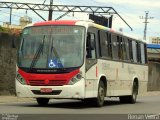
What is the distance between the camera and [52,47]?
1781 centimetres

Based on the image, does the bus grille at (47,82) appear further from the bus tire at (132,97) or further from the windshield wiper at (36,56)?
→ the bus tire at (132,97)

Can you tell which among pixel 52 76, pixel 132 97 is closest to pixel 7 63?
pixel 132 97

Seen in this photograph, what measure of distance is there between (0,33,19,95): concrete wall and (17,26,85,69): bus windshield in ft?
22.8

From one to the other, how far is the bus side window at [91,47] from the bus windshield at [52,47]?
0.29 meters

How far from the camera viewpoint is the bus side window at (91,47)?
17938mm

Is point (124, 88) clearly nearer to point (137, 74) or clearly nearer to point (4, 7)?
point (137, 74)

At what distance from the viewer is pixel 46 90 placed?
1752 cm

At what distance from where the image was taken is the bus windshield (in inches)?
692

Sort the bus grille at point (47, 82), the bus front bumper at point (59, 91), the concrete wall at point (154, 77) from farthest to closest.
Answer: the concrete wall at point (154, 77), the bus grille at point (47, 82), the bus front bumper at point (59, 91)

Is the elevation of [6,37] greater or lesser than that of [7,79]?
greater

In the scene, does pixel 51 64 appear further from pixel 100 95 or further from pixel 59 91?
pixel 100 95

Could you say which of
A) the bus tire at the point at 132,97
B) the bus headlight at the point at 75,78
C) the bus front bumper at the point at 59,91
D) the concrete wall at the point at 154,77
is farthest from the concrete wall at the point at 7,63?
the concrete wall at the point at 154,77

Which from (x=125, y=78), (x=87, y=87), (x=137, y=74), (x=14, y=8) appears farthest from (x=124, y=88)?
(x=14, y=8)

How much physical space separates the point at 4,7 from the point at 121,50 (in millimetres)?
37443
